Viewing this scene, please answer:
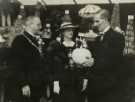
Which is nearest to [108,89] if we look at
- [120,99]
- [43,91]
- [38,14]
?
[120,99]

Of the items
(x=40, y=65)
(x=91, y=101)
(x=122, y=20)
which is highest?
(x=122, y=20)

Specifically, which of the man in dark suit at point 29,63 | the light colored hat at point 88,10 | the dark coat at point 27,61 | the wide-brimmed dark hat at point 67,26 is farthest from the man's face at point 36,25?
the light colored hat at point 88,10

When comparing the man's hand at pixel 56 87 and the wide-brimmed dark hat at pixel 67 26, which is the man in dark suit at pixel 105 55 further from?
the man's hand at pixel 56 87

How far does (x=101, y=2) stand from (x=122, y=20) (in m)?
0.42

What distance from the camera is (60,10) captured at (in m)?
7.97

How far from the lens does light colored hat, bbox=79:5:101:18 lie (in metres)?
7.89

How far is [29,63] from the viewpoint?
816cm

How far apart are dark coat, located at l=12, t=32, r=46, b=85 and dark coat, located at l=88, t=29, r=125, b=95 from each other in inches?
32.6

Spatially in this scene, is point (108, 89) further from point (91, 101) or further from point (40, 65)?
point (40, 65)

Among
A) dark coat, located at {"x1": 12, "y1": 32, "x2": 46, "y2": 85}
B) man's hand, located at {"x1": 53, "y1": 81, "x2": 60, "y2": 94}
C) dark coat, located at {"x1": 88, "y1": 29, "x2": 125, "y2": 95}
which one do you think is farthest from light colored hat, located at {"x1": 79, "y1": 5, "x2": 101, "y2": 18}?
man's hand, located at {"x1": 53, "y1": 81, "x2": 60, "y2": 94}

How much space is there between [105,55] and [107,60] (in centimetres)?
8

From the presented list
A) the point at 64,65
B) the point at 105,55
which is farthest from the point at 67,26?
the point at 105,55

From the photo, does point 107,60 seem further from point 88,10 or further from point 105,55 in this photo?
point 88,10

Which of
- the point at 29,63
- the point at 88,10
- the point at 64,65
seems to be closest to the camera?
the point at 88,10
